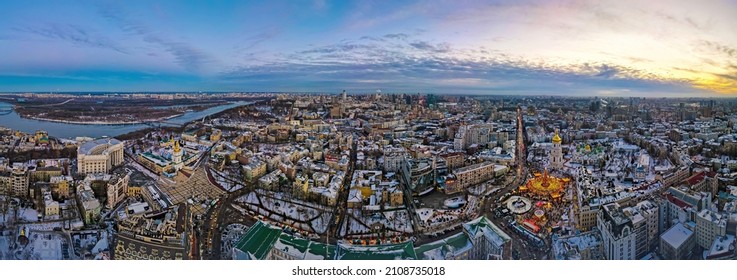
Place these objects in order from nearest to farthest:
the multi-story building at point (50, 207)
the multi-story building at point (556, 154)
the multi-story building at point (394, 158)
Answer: the multi-story building at point (50, 207) → the multi-story building at point (394, 158) → the multi-story building at point (556, 154)

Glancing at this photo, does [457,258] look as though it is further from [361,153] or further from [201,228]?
[361,153]

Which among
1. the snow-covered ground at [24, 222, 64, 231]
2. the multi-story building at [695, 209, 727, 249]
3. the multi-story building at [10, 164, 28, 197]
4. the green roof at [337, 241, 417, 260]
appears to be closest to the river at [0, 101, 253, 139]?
the multi-story building at [10, 164, 28, 197]

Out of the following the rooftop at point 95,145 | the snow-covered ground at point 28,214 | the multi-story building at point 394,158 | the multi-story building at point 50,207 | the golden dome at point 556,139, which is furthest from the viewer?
the golden dome at point 556,139

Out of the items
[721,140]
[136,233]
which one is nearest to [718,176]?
[721,140]

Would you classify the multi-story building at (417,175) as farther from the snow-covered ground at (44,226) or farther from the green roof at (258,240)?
the snow-covered ground at (44,226)

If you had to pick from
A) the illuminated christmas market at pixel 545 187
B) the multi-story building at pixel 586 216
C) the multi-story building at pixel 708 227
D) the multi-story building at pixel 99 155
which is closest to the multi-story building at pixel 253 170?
the multi-story building at pixel 99 155

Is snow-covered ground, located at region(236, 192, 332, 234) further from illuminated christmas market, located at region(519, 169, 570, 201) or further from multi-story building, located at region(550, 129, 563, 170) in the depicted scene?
multi-story building, located at region(550, 129, 563, 170)
